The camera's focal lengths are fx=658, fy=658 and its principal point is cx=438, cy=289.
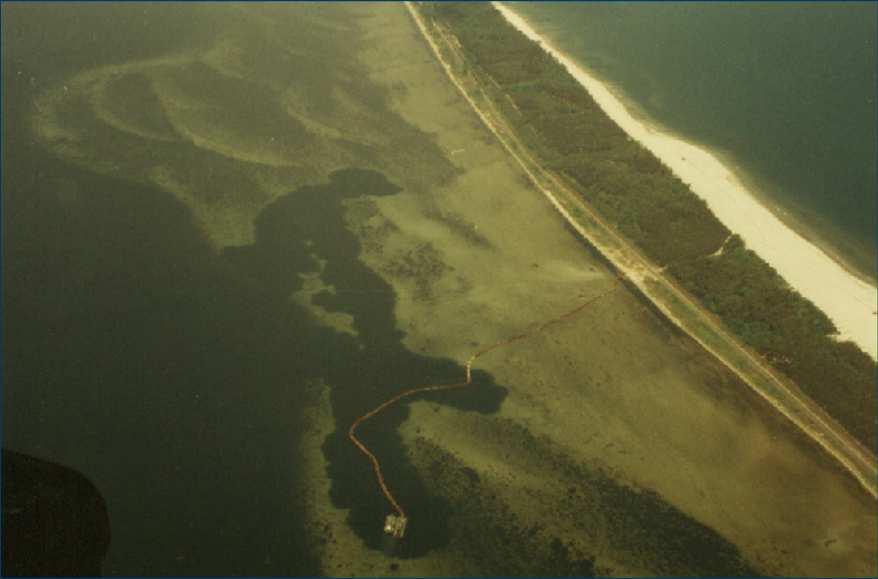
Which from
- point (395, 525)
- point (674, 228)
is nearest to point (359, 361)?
point (395, 525)

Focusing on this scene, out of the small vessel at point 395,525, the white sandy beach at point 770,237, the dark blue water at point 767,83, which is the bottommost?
the small vessel at point 395,525

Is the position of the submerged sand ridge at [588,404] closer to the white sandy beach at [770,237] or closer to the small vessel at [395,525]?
the small vessel at [395,525]

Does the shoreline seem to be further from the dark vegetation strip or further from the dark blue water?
the dark blue water

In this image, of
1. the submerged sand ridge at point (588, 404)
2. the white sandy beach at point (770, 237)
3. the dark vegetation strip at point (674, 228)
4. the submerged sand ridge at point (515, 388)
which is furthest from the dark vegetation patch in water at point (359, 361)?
the white sandy beach at point (770, 237)

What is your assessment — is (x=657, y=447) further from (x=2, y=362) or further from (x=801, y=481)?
(x=2, y=362)

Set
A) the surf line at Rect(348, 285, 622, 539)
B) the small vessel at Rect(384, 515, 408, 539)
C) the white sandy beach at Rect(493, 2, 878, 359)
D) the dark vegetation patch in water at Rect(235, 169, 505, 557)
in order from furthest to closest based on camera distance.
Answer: the white sandy beach at Rect(493, 2, 878, 359) → the dark vegetation patch in water at Rect(235, 169, 505, 557) → the surf line at Rect(348, 285, 622, 539) → the small vessel at Rect(384, 515, 408, 539)

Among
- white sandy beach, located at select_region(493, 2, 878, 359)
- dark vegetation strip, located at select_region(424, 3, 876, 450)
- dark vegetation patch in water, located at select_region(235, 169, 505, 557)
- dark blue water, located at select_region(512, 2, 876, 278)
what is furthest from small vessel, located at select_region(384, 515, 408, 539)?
dark blue water, located at select_region(512, 2, 876, 278)
